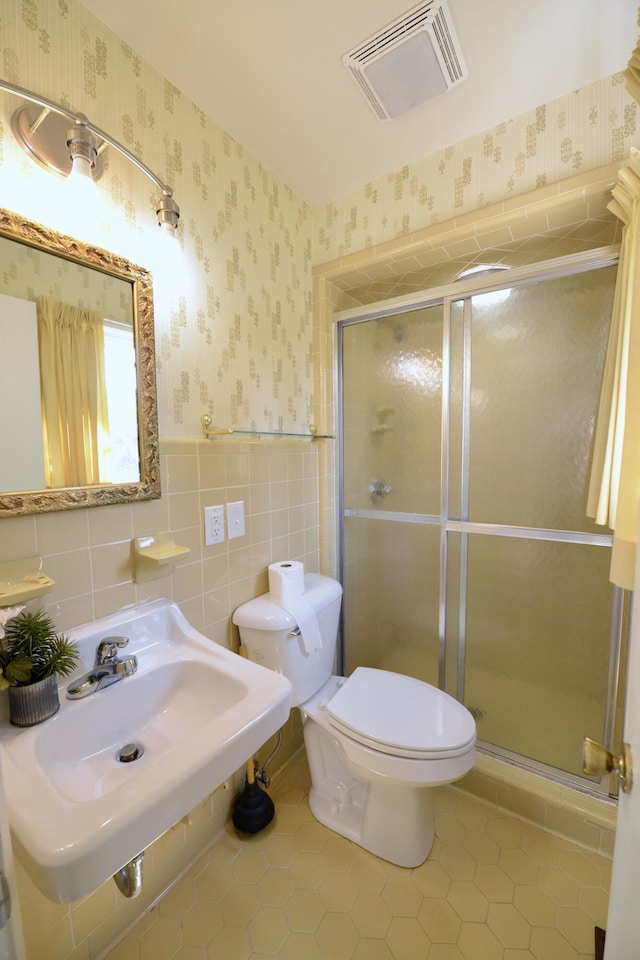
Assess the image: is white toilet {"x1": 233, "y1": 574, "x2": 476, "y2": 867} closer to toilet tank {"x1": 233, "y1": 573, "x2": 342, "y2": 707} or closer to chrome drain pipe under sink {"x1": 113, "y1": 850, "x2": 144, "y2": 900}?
toilet tank {"x1": 233, "y1": 573, "x2": 342, "y2": 707}

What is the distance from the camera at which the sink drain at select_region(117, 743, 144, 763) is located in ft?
2.73

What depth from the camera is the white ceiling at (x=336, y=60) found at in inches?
36.4

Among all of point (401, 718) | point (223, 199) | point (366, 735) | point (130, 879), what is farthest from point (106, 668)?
point (223, 199)

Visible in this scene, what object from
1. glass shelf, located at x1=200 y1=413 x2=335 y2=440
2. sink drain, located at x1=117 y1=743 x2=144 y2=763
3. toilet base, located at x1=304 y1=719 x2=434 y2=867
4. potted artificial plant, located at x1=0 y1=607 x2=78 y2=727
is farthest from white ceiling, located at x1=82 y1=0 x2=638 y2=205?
toilet base, located at x1=304 y1=719 x2=434 y2=867

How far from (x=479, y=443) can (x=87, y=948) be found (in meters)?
1.96

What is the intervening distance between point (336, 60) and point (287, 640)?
174 cm

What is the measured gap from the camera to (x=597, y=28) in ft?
3.21

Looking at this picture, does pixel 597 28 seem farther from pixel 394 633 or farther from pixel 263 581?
pixel 394 633

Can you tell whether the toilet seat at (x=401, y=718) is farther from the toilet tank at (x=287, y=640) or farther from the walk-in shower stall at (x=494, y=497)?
the walk-in shower stall at (x=494, y=497)

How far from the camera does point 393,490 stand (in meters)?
1.80

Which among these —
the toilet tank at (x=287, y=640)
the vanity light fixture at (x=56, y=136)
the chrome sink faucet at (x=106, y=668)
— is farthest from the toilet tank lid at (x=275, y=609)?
the vanity light fixture at (x=56, y=136)

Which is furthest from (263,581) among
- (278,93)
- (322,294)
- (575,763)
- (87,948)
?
(278,93)

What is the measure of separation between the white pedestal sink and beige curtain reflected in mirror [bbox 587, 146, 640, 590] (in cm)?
98

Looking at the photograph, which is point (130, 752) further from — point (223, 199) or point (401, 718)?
point (223, 199)
